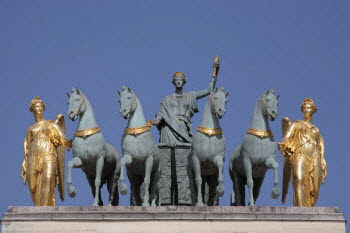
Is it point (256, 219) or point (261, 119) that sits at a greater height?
point (261, 119)

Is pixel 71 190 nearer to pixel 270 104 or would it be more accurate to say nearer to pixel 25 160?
pixel 25 160

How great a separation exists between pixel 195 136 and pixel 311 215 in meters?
3.13

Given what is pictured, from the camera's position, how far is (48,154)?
123ft

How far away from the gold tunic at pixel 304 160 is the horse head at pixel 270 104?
56.8 inches

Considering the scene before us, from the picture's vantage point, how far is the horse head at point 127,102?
35.9m

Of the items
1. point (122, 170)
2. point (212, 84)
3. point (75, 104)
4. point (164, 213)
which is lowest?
point (164, 213)

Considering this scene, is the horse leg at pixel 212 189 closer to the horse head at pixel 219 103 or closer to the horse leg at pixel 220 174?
the horse leg at pixel 220 174

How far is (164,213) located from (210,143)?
6.54 feet

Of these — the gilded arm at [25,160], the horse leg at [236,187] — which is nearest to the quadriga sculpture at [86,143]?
the gilded arm at [25,160]

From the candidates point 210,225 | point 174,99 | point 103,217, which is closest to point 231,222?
point 210,225

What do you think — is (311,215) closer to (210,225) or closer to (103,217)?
(210,225)

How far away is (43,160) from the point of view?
3747 centimetres

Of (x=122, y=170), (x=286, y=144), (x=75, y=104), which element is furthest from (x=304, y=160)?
(x=75, y=104)

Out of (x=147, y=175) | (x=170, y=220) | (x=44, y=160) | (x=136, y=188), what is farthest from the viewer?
(x=44, y=160)
